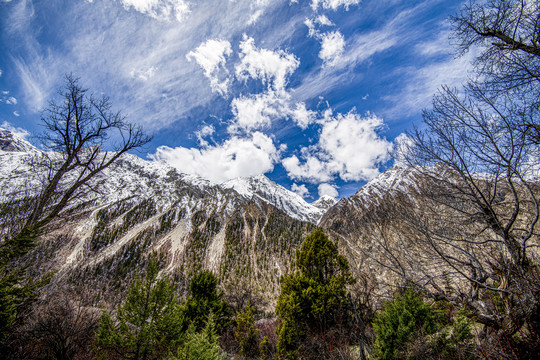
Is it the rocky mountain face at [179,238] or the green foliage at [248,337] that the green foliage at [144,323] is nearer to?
the green foliage at [248,337]

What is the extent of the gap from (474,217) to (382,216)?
5.94 ft

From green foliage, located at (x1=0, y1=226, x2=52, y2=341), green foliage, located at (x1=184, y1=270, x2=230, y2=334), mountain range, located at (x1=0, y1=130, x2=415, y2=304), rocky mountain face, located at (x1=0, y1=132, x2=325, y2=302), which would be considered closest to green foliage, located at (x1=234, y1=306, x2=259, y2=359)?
green foliage, located at (x1=184, y1=270, x2=230, y2=334)

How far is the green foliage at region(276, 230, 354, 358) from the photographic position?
11.0 metres

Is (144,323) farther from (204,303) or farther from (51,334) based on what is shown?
(204,303)

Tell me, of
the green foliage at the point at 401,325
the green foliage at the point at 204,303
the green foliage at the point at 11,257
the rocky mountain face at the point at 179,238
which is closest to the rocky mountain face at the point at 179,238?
the rocky mountain face at the point at 179,238

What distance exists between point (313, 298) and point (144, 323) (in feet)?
28.1

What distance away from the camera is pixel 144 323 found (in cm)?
726

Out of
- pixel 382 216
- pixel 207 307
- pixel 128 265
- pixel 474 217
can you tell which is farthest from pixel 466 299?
pixel 128 265

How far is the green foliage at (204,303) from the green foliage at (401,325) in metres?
11.5

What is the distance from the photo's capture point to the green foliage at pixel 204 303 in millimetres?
15297

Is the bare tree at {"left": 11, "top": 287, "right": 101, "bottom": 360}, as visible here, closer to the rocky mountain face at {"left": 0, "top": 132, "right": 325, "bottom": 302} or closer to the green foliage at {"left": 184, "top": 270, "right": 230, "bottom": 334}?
the green foliage at {"left": 184, "top": 270, "right": 230, "bottom": 334}

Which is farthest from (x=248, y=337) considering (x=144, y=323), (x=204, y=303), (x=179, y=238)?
(x=179, y=238)

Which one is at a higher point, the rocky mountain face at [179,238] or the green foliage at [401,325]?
the rocky mountain face at [179,238]

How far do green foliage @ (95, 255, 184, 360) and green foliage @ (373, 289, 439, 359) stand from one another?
8859 mm
